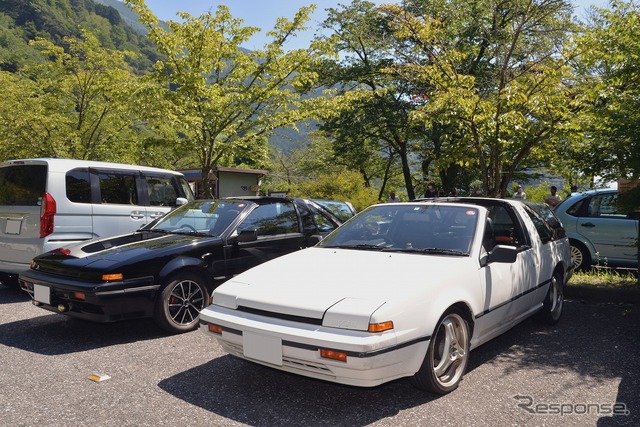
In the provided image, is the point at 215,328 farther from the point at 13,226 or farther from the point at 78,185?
the point at 13,226

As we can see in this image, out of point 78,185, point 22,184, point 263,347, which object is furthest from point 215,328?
point 22,184

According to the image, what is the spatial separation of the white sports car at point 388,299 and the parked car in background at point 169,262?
104 cm

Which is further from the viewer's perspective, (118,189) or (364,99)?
(364,99)

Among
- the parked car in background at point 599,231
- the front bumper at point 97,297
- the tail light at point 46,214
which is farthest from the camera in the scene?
the parked car in background at point 599,231

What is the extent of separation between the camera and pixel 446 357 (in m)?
3.36

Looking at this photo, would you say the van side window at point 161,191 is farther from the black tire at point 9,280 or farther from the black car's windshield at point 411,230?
the black car's windshield at point 411,230

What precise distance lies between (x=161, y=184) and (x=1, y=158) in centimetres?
1229

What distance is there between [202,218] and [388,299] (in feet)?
11.0

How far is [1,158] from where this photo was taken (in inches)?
642

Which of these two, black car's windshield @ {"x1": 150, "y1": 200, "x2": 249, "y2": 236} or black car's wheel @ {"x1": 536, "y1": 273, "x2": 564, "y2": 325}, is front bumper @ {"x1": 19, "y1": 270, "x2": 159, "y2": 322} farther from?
black car's wheel @ {"x1": 536, "y1": 273, "x2": 564, "y2": 325}

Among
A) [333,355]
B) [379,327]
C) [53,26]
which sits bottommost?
[333,355]

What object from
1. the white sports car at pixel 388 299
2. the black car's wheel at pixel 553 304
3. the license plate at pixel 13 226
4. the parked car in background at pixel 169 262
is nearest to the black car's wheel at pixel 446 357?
the white sports car at pixel 388 299

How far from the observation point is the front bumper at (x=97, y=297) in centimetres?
426

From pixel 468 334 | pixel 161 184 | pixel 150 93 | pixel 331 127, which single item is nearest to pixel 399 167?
pixel 331 127
